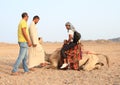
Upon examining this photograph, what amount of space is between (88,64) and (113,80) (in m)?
2.74

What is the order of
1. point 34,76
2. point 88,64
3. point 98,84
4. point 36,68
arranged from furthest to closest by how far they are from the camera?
point 36,68 → point 88,64 → point 34,76 → point 98,84

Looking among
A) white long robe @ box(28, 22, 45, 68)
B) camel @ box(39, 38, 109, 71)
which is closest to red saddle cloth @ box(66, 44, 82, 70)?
camel @ box(39, 38, 109, 71)

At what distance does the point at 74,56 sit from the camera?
532 inches

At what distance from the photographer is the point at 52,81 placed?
35.9ft

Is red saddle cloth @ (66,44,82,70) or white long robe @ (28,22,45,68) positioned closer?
red saddle cloth @ (66,44,82,70)

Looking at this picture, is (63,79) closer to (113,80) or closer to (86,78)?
(86,78)

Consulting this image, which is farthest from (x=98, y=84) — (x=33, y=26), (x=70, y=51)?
(x=33, y=26)

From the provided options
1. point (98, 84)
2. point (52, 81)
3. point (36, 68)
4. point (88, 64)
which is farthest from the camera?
point (36, 68)

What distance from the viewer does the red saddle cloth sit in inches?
531

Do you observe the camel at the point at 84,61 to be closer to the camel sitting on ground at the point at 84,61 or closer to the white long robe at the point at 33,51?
the camel sitting on ground at the point at 84,61

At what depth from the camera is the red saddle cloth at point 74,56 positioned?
13.5 m

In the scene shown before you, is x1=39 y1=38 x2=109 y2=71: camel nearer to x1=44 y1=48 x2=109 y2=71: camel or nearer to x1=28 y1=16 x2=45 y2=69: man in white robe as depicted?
x1=44 y1=48 x2=109 y2=71: camel

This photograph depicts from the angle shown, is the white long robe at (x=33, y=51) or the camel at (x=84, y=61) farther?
the white long robe at (x=33, y=51)

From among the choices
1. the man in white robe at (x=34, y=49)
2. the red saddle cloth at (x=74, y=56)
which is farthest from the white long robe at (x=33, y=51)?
the red saddle cloth at (x=74, y=56)
